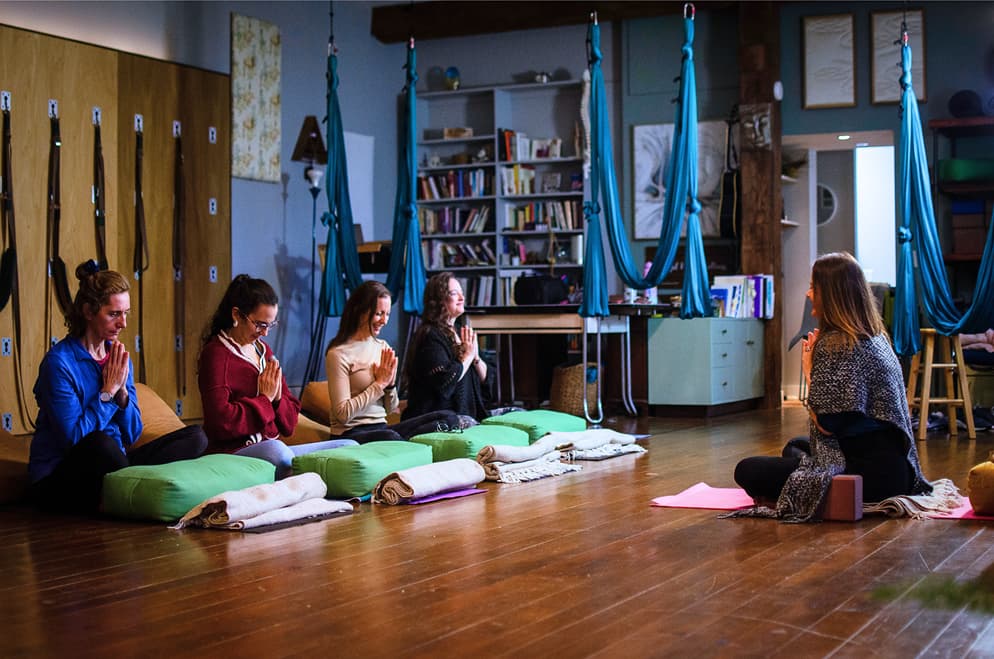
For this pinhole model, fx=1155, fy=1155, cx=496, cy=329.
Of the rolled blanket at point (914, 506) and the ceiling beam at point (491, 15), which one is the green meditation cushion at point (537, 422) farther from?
the ceiling beam at point (491, 15)

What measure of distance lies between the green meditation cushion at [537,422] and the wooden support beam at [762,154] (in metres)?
3.56

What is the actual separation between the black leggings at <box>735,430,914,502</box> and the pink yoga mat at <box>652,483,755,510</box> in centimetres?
15

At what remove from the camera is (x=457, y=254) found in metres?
10.6

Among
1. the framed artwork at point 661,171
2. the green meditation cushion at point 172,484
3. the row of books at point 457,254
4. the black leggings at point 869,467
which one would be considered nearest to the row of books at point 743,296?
the framed artwork at point 661,171

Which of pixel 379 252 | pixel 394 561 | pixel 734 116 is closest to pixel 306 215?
pixel 379 252

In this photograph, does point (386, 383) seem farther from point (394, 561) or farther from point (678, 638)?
point (678, 638)

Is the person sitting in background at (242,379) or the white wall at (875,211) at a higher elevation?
the white wall at (875,211)

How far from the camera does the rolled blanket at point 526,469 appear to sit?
499cm

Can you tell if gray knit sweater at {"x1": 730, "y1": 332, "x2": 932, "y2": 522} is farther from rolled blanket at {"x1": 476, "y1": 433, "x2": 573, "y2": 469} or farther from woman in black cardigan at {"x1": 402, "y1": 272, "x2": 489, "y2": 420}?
woman in black cardigan at {"x1": 402, "y1": 272, "x2": 489, "y2": 420}

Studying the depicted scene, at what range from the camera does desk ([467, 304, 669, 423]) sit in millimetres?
7883

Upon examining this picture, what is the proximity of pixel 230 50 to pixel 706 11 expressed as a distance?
3.97 m

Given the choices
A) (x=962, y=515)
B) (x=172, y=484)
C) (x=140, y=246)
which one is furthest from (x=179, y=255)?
(x=962, y=515)

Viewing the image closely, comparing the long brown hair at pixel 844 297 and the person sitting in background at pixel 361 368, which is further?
the person sitting in background at pixel 361 368

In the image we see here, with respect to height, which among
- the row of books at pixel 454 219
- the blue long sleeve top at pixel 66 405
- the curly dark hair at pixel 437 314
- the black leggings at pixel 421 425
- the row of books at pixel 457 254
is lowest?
the black leggings at pixel 421 425
